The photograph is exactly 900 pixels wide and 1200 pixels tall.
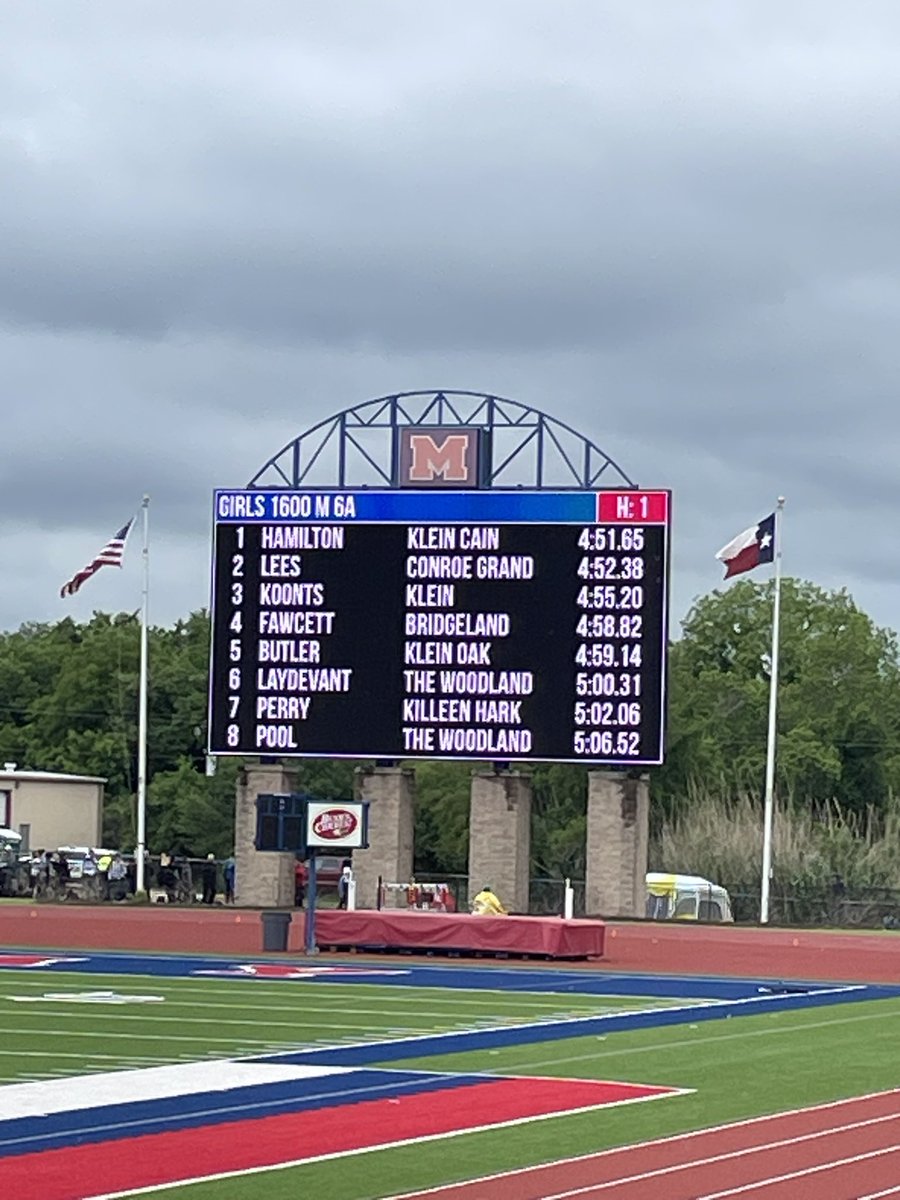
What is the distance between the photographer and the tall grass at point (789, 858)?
205 feet

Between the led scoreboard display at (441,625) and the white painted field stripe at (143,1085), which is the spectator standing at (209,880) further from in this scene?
the white painted field stripe at (143,1085)

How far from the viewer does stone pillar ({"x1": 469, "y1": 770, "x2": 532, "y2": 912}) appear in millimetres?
53531

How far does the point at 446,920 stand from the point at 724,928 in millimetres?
15015

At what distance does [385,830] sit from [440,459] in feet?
29.2

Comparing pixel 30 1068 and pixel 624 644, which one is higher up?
pixel 624 644

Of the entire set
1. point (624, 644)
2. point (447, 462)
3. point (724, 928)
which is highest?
point (447, 462)

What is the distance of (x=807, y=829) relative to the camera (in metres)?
70.4

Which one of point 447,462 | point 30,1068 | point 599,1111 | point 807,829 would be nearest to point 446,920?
point 447,462

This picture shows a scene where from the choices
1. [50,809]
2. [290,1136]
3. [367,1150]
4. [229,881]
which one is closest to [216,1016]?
[290,1136]

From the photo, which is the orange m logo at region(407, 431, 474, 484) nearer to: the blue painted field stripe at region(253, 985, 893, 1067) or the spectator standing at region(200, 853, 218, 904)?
the spectator standing at region(200, 853, 218, 904)

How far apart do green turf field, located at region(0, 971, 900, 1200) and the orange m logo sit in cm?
1844

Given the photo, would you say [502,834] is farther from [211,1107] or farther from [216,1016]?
[211,1107]

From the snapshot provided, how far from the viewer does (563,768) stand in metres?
85.3

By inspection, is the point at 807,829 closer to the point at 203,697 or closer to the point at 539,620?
the point at 539,620
